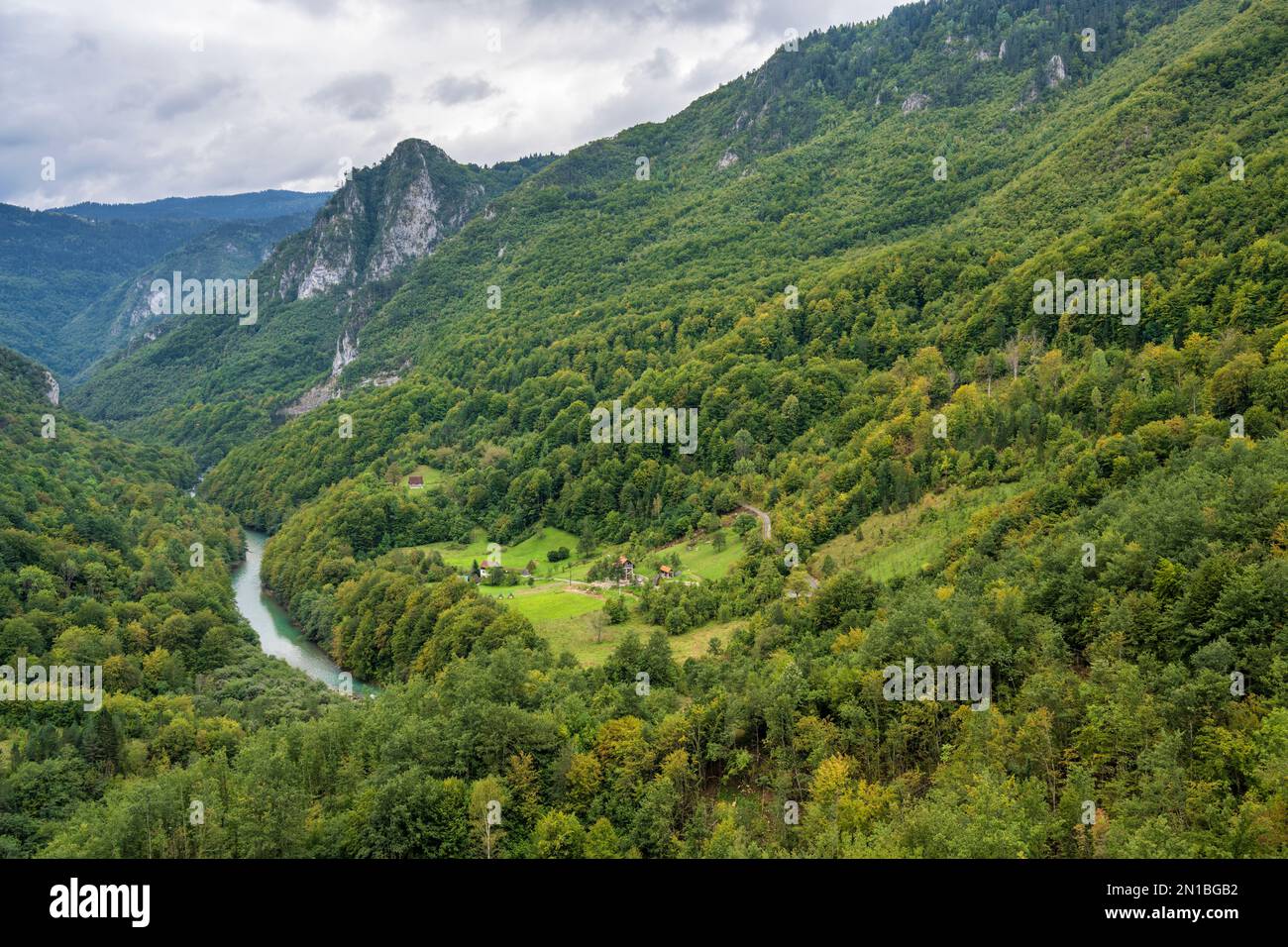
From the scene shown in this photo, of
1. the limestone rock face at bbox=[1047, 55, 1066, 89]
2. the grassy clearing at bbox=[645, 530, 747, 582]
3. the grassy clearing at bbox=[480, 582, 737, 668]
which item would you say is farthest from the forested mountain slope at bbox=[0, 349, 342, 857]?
the limestone rock face at bbox=[1047, 55, 1066, 89]

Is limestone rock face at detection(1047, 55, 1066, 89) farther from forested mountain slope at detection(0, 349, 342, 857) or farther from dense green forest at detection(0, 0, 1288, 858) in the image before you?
forested mountain slope at detection(0, 349, 342, 857)

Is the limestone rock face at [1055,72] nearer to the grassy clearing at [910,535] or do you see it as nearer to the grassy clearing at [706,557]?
the grassy clearing at [706,557]

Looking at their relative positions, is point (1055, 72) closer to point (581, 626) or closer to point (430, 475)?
point (430, 475)

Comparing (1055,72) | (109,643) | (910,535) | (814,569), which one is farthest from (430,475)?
(1055,72)

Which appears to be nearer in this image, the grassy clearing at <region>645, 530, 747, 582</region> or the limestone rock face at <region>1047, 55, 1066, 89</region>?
the grassy clearing at <region>645, 530, 747, 582</region>

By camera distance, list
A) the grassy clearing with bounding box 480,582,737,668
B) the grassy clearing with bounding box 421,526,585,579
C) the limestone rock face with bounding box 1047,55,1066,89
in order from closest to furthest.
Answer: the grassy clearing with bounding box 480,582,737,668 < the grassy clearing with bounding box 421,526,585,579 < the limestone rock face with bounding box 1047,55,1066,89

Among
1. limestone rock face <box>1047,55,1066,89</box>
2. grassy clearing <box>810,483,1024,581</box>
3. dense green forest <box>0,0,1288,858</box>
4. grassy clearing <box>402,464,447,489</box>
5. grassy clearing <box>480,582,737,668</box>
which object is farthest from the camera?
limestone rock face <box>1047,55,1066,89</box>

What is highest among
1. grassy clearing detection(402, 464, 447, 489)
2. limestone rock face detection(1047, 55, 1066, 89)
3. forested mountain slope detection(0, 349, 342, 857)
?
limestone rock face detection(1047, 55, 1066, 89)

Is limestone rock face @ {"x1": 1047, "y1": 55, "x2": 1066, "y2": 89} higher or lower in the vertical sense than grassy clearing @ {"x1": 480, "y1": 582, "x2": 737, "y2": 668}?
higher
